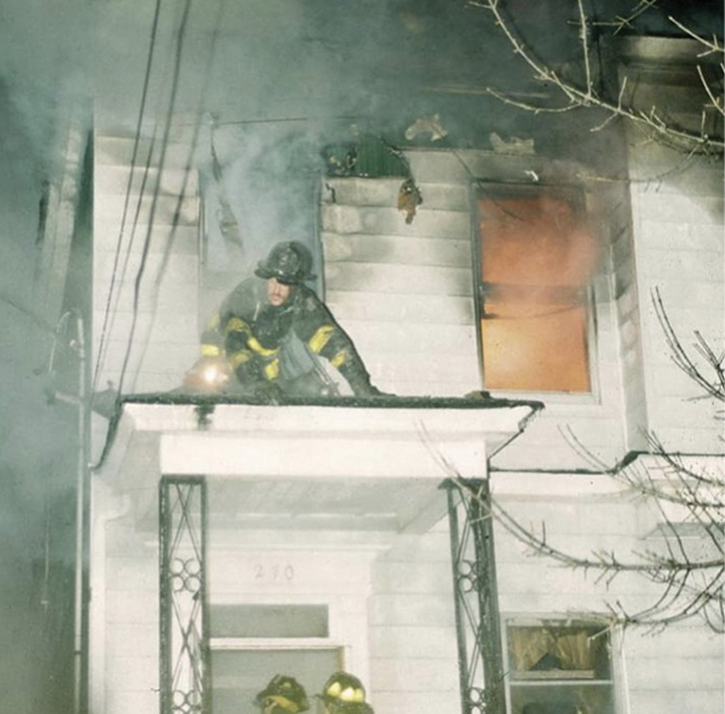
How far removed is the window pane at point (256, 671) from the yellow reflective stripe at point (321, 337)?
2.64m

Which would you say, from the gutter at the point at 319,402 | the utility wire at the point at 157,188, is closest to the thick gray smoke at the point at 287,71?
the utility wire at the point at 157,188

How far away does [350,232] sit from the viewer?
1151 cm

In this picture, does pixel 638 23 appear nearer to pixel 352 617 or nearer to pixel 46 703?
pixel 352 617

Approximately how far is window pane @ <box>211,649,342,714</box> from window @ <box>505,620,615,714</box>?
1565 millimetres

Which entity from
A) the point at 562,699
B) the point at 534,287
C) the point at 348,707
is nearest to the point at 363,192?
the point at 534,287

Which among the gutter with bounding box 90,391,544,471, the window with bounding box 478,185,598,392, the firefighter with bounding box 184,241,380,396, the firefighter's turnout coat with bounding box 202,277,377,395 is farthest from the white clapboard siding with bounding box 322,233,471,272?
the gutter with bounding box 90,391,544,471

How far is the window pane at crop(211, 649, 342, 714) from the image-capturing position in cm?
1023

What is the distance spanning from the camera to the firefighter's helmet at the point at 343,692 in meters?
9.33

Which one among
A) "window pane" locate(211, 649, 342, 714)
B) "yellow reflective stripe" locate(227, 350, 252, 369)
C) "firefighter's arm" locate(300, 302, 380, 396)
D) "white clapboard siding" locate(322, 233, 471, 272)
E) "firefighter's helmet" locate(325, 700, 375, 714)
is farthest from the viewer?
"white clapboard siding" locate(322, 233, 471, 272)

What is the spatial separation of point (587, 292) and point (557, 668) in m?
3.55

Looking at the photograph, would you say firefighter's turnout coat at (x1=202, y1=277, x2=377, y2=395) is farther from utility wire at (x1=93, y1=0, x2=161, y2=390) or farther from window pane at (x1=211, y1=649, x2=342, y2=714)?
window pane at (x1=211, y1=649, x2=342, y2=714)

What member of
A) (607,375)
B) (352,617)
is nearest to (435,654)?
(352,617)

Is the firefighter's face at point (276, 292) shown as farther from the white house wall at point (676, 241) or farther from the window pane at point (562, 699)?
the window pane at point (562, 699)

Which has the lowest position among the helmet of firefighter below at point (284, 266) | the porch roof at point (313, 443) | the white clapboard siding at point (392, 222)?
the porch roof at point (313, 443)
